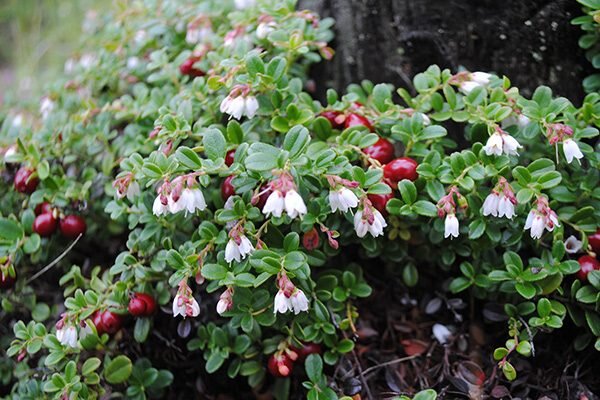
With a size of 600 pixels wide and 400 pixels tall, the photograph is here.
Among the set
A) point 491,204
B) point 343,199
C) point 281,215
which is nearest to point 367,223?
point 343,199

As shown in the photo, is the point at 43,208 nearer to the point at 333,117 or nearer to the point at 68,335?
the point at 68,335

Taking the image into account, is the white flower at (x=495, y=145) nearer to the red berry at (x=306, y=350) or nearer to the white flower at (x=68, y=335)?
the red berry at (x=306, y=350)

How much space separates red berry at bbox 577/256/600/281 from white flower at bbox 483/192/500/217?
0.32 metres

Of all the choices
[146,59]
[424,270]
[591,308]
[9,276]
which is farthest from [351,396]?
[146,59]

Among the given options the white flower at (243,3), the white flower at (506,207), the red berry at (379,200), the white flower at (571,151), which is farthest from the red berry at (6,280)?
the white flower at (571,151)

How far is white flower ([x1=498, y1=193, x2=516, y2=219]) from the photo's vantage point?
1.59 metres

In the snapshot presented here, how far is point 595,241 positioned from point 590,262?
7cm

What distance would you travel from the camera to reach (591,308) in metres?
1.73

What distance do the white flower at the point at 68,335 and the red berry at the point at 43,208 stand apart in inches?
19.4

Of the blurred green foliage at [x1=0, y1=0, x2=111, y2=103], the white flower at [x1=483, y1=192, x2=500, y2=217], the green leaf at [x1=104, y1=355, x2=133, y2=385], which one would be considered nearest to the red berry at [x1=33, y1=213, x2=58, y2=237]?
the green leaf at [x1=104, y1=355, x2=133, y2=385]

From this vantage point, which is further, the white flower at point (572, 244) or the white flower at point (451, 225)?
the white flower at point (572, 244)

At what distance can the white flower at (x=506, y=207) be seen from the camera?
5.21 ft

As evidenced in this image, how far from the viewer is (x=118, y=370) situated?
180cm

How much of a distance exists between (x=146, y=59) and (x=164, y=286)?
3.75 ft
